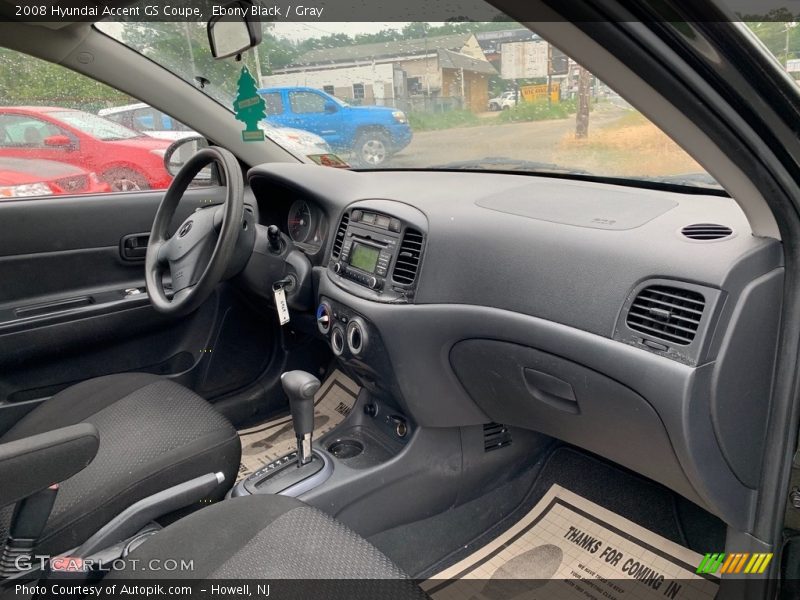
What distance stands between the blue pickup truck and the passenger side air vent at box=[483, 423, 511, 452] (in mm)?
986

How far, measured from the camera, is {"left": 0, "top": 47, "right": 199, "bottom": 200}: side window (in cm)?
196

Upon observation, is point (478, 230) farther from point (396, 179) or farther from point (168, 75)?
point (168, 75)

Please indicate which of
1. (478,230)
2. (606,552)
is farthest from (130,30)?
(606,552)

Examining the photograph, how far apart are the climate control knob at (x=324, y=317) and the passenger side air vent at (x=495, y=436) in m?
0.56

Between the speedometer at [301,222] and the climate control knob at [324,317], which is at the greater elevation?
the speedometer at [301,222]

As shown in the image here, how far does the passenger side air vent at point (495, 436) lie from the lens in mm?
1875

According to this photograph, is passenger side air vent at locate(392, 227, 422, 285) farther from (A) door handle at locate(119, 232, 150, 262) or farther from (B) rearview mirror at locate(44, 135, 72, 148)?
(B) rearview mirror at locate(44, 135, 72, 148)

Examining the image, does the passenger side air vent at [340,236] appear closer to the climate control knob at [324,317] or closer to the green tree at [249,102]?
the climate control knob at [324,317]

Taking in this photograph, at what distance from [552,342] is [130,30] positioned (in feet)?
5.26

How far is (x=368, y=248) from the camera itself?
1.74 metres

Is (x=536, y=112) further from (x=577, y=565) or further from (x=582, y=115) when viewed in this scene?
(x=577, y=565)

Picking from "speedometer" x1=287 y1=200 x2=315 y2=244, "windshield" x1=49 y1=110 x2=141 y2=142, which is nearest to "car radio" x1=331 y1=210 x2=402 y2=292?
"speedometer" x1=287 y1=200 x2=315 y2=244

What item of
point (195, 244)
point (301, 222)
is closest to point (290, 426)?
point (301, 222)

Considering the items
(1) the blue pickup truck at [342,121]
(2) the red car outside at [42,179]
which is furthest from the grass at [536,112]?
(2) the red car outside at [42,179]
